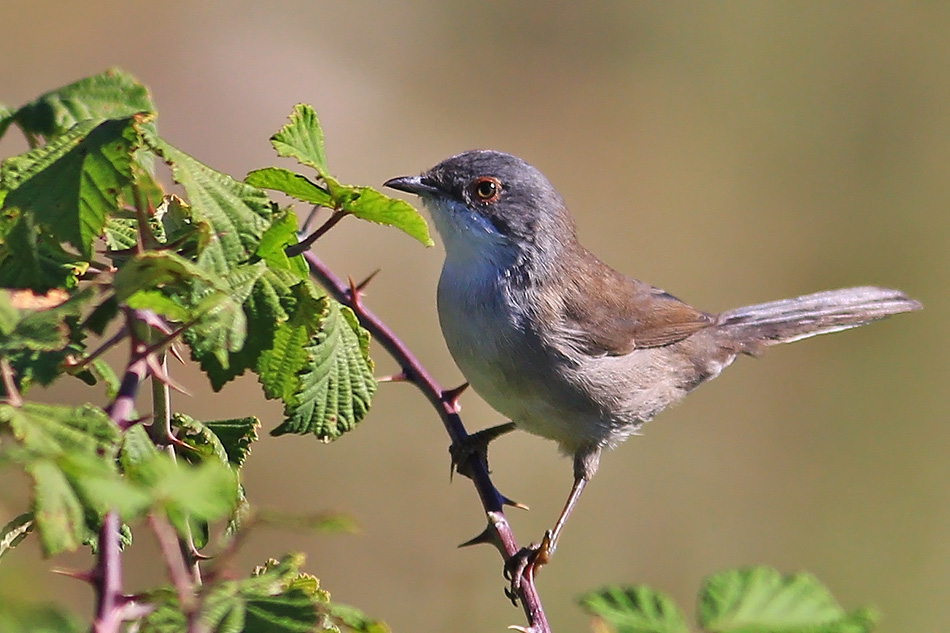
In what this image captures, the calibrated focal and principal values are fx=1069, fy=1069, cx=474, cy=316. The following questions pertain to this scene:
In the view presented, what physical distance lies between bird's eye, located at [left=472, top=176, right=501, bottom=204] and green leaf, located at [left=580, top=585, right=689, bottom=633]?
3057 mm

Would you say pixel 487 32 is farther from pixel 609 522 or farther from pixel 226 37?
pixel 609 522

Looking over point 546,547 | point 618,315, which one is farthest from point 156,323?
point 618,315

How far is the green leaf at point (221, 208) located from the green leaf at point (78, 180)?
0.07m

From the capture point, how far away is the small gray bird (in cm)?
415

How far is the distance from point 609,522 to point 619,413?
363 centimetres

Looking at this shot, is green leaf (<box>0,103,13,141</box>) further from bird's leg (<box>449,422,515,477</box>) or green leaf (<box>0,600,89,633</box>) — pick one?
bird's leg (<box>449,422,515,477</box>)

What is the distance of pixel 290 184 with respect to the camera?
7.10 feet

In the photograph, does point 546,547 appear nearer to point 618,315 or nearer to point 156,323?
point 618,315

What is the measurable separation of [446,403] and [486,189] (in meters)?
1.51

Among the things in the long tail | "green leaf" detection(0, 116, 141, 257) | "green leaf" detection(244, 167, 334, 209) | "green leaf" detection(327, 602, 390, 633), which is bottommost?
"green leaf" detection(327, 602, 390, 633)

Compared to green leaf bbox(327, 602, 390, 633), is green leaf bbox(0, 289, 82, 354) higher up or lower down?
higher up

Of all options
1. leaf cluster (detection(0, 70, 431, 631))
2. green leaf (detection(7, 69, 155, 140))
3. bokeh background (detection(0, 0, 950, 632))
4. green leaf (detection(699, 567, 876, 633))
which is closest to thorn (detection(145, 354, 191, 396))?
leaf cluster (detection(0, 70, 431, 631))

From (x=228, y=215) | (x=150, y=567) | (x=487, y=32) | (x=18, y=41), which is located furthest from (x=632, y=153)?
(x=228, y=215)

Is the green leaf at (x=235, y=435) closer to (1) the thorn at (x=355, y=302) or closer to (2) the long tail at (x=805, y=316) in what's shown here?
(1) the thorn at (x=355, y=302)
